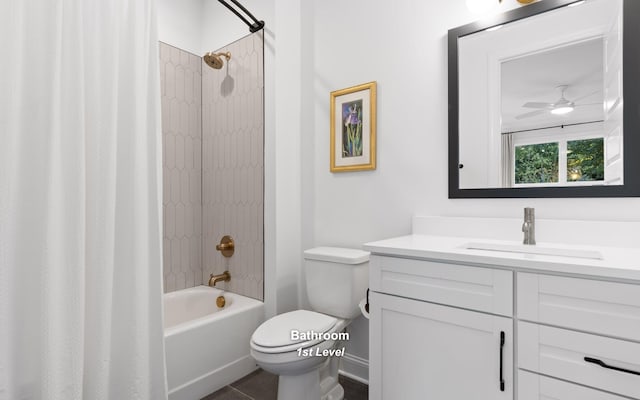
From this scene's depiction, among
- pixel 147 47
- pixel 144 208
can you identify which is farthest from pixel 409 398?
pixel 147 47

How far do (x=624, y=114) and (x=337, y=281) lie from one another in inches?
55.0

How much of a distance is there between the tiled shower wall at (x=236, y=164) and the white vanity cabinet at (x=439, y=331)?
105cm

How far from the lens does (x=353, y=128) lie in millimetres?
1955

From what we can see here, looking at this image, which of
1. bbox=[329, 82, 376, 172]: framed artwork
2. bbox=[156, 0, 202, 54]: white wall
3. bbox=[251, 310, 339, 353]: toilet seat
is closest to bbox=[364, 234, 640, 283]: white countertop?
bbox=[251, 310, 339, 353]: toilet seat

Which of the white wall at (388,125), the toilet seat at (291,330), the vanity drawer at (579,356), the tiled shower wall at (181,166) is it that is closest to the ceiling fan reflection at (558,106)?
the white wall at (388,125)

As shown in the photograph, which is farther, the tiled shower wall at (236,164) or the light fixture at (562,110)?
the tiled shower wall at (236,164)

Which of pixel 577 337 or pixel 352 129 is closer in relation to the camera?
pixel 577 337

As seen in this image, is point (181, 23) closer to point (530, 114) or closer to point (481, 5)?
point (481, 5)

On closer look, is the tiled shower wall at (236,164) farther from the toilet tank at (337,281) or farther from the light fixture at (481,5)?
the light fixture at (481,5)

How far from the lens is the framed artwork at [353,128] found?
6.13ft

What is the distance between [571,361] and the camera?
911 millimetres

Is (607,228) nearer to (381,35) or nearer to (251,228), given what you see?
(381,35)

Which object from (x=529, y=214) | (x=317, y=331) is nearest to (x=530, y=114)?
(x=529, y=214)

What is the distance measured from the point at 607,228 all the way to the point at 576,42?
0.76 metres
